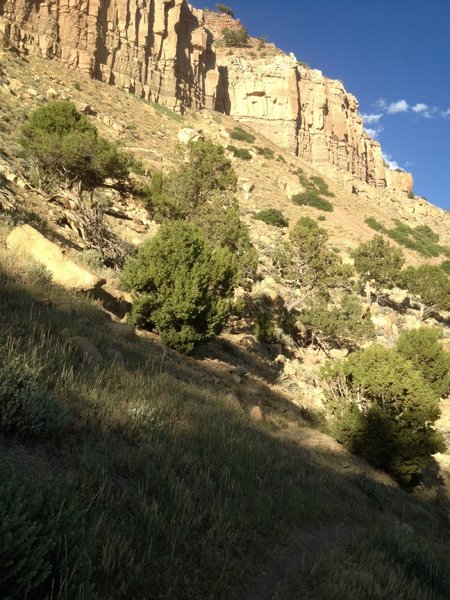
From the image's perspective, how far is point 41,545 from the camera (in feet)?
6.28

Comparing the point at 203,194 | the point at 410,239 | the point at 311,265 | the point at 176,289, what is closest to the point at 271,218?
the point at 311,265

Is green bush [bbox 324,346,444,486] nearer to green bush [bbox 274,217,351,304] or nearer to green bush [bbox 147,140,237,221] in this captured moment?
green bush [bbox 274,217,351,304]

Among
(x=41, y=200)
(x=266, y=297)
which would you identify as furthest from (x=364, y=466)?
(x=41, y=200)

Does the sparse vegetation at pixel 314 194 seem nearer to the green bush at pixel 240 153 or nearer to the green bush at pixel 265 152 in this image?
the green bush at pixel 265 152

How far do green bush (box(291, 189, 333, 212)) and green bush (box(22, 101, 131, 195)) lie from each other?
122 ft

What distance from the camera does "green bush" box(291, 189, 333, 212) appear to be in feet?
172

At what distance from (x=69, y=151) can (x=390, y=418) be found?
568 inches

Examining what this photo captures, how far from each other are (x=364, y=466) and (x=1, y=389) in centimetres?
876

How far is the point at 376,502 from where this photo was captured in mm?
6926

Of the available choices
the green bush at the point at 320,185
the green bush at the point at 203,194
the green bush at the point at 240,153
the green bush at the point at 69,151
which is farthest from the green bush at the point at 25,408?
the green bush at the point at 320,185

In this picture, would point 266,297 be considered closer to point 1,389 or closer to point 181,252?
point 181,252

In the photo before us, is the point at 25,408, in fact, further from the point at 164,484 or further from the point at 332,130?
the point at 332,130

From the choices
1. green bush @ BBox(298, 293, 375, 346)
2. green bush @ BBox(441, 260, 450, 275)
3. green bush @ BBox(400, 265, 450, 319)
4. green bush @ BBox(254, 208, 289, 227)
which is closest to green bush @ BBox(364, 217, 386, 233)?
green bush @ BBox(441, 260, 450, 275)

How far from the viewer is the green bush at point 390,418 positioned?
34.3 feet
